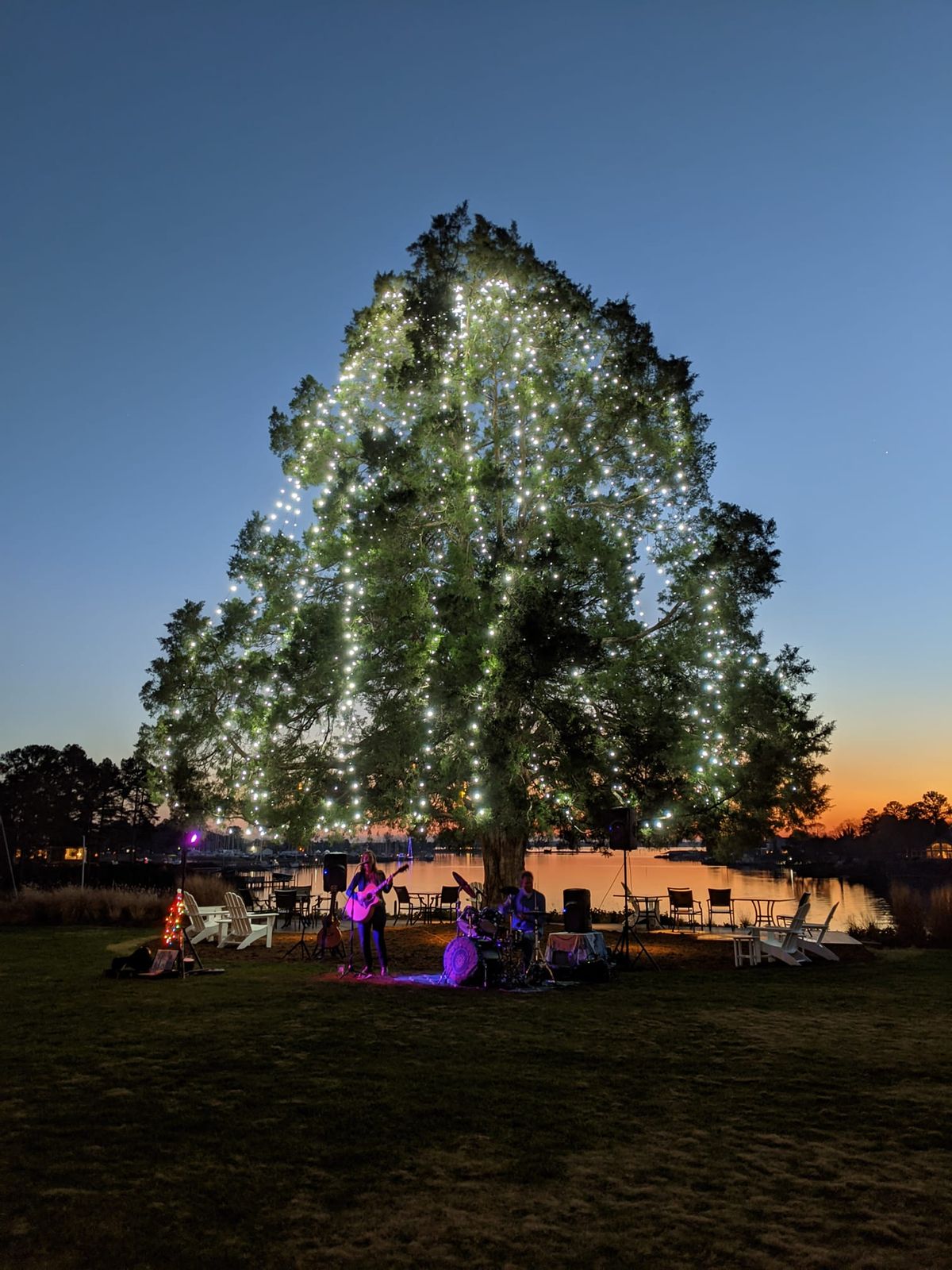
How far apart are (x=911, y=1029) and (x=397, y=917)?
14836 mm

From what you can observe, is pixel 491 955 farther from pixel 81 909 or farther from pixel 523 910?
pixel 81 909

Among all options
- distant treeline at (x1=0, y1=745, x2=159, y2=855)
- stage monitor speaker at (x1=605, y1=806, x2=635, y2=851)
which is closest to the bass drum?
stage monitor speaker at (x1=605, y1=806, x2=635, y2=851)

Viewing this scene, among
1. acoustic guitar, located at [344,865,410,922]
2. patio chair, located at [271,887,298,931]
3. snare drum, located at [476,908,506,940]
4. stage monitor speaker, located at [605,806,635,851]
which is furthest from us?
patio chair, located at [271,887,298,931]

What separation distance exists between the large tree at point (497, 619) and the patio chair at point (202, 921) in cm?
178

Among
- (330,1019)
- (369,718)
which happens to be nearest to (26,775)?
(369,718)

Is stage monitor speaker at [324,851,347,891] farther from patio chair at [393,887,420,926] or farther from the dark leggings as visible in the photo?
the dark leggings

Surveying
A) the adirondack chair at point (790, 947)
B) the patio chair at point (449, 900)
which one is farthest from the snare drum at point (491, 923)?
the patio chair at point (449, 900)

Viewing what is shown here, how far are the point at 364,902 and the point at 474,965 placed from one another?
168 centimetres

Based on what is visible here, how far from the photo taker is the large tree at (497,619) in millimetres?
15422

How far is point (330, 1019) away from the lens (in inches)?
354

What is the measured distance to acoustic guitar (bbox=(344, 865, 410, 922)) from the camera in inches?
474

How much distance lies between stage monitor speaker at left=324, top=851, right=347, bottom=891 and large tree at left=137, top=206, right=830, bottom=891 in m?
1.30

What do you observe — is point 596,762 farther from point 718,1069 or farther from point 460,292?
point 460,292

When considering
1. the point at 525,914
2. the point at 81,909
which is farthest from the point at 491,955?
the point at 81,909
